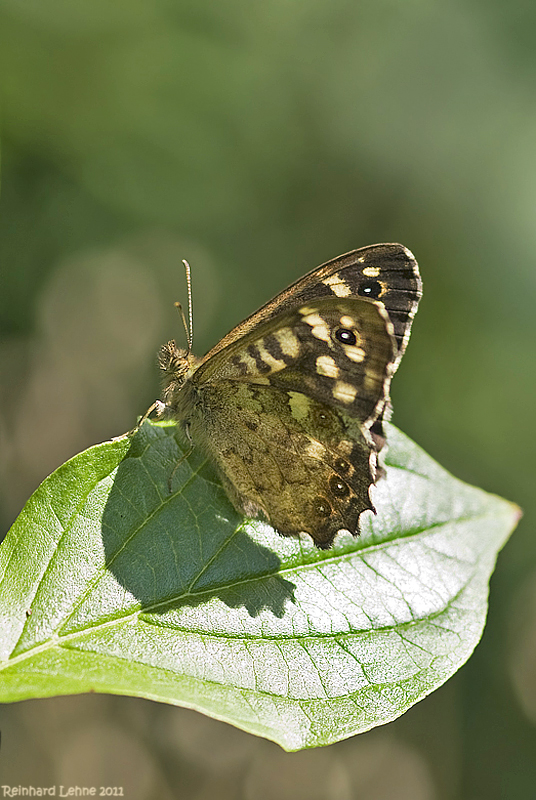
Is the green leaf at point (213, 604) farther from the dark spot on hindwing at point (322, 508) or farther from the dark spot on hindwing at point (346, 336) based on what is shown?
the dark spot on hindwing at point (346, 336)

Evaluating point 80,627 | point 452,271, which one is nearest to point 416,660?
point 80,627

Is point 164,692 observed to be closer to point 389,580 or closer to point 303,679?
point 303,679

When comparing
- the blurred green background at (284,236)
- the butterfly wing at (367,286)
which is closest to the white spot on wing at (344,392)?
the butterfly wing at (367,286)

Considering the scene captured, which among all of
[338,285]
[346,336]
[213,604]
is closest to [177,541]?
[213,604]

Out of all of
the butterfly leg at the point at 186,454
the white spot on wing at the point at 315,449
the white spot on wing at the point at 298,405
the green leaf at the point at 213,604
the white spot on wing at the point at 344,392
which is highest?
the white spot on wing at the point at 344,392

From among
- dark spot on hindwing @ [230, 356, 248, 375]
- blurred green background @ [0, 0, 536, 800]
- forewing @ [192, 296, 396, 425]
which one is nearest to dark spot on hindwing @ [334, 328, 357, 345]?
forewing @ [192, 296, 396, 425]
